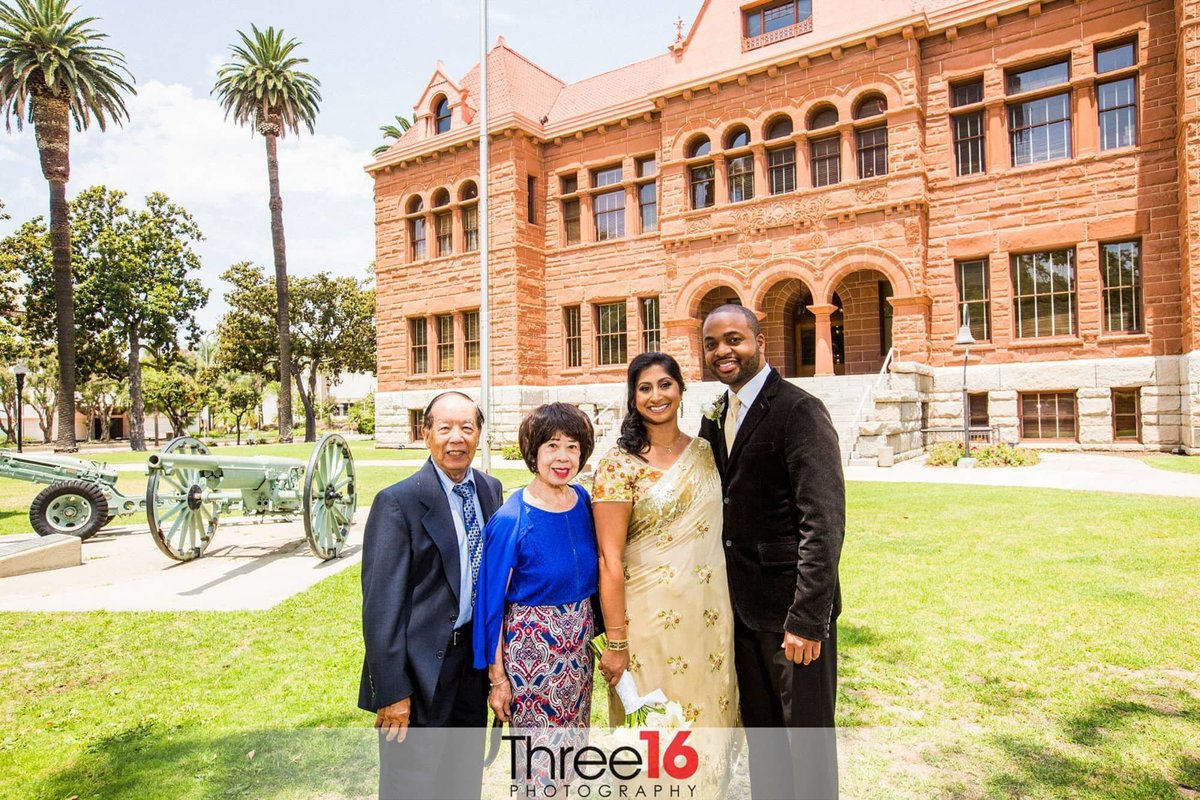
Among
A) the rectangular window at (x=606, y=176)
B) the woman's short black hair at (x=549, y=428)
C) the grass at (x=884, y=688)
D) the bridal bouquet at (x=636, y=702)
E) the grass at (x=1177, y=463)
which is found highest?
the rectangular window at (x=606, y=176)

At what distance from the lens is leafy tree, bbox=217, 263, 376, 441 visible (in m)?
41.1

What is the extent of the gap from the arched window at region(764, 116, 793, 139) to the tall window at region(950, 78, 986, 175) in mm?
4293

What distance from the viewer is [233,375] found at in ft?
182

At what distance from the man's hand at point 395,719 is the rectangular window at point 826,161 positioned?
19977 mm

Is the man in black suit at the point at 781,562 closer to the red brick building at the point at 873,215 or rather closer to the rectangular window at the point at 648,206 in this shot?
the red brick building at the point at 873,215

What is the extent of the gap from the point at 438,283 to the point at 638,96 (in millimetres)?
9720

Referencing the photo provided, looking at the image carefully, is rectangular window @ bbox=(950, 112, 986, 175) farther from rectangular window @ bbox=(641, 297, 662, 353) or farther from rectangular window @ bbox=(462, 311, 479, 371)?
rectangular window @ bbox=(462, 311, 479, 371)

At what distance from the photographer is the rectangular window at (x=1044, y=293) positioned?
17516mm

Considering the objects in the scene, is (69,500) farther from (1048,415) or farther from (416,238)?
(1048,415)

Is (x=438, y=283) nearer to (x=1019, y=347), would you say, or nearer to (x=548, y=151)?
(x=548, y=151)

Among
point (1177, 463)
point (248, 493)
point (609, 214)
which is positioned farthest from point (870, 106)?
point (248, 493)

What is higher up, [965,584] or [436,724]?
[436,724]

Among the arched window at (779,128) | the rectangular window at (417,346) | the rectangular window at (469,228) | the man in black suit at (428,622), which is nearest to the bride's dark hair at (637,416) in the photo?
the man in black suit at (428,622)

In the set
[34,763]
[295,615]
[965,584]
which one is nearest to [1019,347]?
[965,584]
